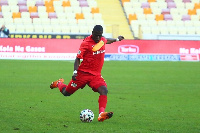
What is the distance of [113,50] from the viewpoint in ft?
113

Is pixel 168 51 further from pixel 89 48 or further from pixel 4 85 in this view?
pixel 89 48

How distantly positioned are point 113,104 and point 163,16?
112ft

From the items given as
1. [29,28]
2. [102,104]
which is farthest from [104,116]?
[29,28]

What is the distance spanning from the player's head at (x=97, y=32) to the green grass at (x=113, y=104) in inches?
63.8

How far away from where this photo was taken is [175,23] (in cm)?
4628

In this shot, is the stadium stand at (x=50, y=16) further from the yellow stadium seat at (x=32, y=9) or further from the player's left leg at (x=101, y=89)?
the player's left leg at (x=101, y=89)

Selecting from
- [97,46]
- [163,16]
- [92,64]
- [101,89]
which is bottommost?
[101,89]

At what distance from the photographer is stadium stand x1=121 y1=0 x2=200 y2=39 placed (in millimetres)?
44781

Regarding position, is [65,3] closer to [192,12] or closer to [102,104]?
[192,12]

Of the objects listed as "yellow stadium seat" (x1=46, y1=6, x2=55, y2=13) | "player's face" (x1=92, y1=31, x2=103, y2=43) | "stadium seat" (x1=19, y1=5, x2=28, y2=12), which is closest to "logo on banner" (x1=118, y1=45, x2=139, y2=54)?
"yellow stadium seat" (x1=46, y1=6, x2=55, y2=13)

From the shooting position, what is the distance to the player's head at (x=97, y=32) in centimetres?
1058

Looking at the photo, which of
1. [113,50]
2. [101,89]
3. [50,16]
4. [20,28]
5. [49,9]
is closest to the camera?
[101,89]

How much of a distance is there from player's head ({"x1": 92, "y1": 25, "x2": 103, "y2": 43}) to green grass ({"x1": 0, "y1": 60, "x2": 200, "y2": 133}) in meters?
1.62

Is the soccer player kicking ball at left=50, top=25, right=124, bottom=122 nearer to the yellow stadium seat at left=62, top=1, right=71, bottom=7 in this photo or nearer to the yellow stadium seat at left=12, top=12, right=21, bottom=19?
the yellow stadium seat at left=12, top=12, right=21, bottom=19
